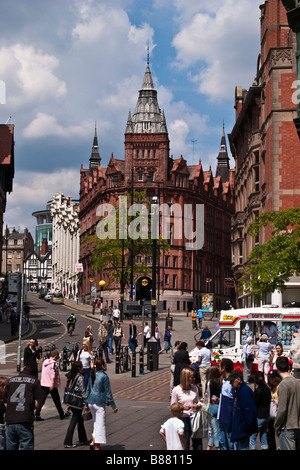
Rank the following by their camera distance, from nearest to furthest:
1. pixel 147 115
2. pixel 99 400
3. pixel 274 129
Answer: pixel 99 400 → pixel 274 129 → pixel 147 115

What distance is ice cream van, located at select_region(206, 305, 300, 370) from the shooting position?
26.9 metres

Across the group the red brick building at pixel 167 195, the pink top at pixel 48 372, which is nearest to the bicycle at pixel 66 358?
the pink top at pixel 48 372

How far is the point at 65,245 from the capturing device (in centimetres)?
15662

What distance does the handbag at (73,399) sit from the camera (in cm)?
1341

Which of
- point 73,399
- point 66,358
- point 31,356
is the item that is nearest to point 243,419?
point 73,399

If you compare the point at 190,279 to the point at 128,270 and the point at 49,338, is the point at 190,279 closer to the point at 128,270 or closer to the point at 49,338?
Answer: the point at 128,270

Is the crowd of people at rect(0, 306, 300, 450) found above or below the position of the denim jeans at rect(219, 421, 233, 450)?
above

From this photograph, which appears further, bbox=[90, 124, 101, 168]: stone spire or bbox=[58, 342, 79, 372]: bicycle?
bbox=[90, 124, 101, 168]: stone spire

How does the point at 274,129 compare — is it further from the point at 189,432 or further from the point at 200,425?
the point at 200,425

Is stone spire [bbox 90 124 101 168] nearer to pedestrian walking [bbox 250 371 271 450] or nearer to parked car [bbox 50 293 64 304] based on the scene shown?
parked car [bbox 50 293 64 304]

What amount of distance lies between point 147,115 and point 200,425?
94201 millimetres

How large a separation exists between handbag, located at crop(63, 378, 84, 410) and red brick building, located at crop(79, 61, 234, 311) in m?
75.5

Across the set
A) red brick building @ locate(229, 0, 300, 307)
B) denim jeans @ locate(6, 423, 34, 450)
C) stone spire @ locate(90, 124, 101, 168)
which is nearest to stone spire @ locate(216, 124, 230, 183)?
stone spire @ locate(90, 124, 101, 168)
